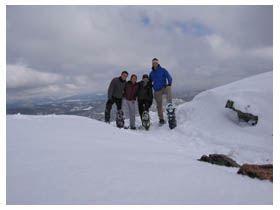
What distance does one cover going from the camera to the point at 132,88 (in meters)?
8.99

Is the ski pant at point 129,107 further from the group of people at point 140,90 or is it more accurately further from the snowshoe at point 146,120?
the snowshoe at point 146,120

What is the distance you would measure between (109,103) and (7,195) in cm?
716

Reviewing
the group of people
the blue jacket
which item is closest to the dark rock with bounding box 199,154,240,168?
the group of people

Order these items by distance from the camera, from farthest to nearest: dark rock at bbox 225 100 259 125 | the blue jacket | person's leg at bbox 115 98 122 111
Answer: person's leg at bbox 115 98 122 111
the blue jacket
dark rock at bbox 225 100 259 125

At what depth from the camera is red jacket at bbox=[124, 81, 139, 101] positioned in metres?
8.97

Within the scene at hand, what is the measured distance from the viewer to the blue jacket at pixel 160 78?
847cm

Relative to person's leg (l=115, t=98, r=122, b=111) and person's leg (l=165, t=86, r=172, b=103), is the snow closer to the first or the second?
person's leg (l=115, t=98, r=122, b=111)

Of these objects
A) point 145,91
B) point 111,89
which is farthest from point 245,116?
point 111,89

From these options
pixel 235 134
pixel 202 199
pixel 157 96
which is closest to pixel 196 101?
pixel 157 96

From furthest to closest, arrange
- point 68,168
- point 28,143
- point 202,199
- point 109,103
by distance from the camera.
A: point 109,103, point 28,143, point 68,168, point 202,199

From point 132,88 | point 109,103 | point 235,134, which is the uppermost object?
point 132,88

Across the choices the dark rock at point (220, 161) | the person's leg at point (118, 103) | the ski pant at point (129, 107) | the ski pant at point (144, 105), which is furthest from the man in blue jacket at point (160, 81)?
the dark rock at point (220, 161)

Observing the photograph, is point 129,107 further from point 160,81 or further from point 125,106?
point 160,81
